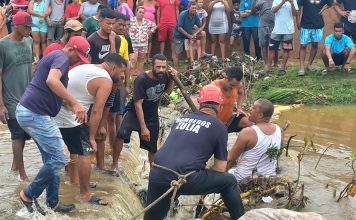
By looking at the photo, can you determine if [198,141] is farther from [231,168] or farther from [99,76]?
[231,168]

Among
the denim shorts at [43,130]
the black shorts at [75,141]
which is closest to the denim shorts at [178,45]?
the black shorts at [75,141]

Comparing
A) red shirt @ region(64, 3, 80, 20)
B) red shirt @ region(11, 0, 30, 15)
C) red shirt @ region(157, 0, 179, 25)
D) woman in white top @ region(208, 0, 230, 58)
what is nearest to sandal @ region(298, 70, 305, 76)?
woman in white top @ region(208, 0, 230, 58)

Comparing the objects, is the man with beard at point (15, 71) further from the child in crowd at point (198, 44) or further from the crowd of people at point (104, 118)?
the child in crowd at point (198, 44)

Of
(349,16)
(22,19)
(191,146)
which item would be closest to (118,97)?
(22,19)

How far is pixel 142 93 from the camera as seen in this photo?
27.9 feet

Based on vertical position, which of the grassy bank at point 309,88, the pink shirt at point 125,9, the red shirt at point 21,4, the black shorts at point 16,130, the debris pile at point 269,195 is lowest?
the grassy bank at point 309,88

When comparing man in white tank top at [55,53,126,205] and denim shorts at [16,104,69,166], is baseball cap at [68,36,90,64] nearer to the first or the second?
man in white tank top at [55,53,126,205]

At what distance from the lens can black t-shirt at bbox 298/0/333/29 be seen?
15844mm

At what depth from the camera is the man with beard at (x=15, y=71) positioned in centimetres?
748

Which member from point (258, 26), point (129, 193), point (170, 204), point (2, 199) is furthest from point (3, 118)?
point (258, 26)

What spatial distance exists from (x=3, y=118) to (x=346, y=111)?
8212 millimetres

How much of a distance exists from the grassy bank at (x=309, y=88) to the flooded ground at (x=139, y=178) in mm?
1506

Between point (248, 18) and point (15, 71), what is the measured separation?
9.98m

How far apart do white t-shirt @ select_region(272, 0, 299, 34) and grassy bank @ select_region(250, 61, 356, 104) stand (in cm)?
104
